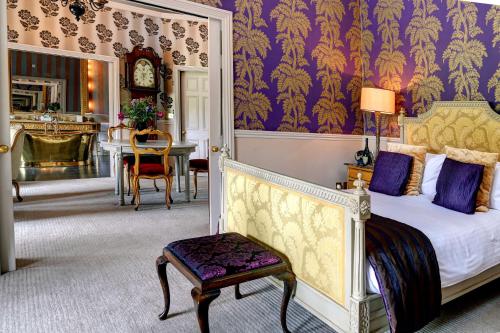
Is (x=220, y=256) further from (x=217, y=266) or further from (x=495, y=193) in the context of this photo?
(x=495, y=193)

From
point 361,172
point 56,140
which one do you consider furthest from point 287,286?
point 56,140

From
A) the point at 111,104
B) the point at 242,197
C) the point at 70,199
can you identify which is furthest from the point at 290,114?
the point at 111,104

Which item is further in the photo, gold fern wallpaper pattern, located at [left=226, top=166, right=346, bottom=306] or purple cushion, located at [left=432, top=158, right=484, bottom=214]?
purple cushion, located at [left=432, top=158, right=484, bottom=214]

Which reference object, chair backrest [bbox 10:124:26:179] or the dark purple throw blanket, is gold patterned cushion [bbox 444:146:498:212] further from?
chair backrest [bbox 10:124:26:179]

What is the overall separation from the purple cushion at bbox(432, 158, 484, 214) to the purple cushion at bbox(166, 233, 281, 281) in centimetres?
138

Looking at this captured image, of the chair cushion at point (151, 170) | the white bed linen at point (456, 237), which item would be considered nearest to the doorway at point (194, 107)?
the chair cushion at point (151, 170)

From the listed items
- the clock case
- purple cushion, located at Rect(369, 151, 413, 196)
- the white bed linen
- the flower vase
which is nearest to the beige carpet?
the white bed linen

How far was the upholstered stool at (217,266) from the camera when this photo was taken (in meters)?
1.72

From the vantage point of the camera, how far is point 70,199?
550cm

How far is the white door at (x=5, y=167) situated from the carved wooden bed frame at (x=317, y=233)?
1571mm

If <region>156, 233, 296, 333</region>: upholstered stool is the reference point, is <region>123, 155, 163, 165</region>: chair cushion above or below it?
above

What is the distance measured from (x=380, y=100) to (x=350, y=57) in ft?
2.95

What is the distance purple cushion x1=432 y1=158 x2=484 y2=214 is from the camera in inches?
98.3

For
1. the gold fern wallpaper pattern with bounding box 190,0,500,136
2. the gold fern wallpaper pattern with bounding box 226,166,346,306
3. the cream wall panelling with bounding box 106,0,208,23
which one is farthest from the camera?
the cream wall panelling with bounding box 106,0,208,23
